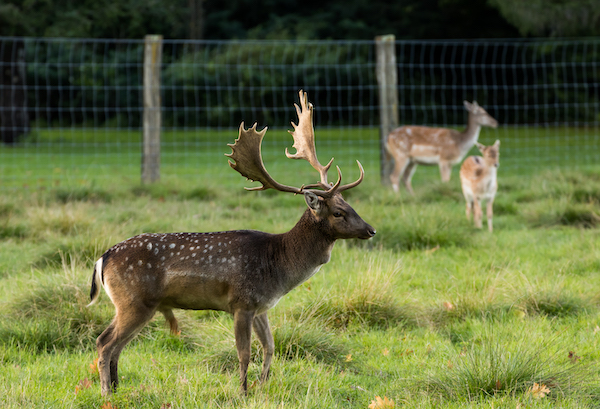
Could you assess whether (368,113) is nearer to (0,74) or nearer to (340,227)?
(0,74)

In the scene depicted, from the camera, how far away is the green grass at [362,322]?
3.79 metres

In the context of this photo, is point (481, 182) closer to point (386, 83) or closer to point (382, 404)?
point (386, 83)

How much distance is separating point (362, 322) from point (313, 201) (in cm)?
134

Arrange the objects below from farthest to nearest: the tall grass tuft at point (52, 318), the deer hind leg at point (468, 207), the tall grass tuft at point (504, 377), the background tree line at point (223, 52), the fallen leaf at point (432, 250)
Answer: the background tree line at point (223, 52)
the deer hind leg at point (468, 207)
the fallen leaf at point (432, 250)
the tall grass tuft at point (52, 318)
the tall grass tuft at point (504, 377)

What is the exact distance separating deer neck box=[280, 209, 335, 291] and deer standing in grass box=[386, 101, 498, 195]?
650cm

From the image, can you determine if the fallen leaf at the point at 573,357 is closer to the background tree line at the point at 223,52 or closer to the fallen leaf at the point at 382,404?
the fallen leaf at the point at 382,404

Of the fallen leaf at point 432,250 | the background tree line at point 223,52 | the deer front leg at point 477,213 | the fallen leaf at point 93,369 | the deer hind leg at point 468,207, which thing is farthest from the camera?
the background tree line at point 223,52

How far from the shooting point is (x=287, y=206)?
9.37 metres

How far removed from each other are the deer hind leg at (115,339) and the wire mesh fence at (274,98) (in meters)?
13.8

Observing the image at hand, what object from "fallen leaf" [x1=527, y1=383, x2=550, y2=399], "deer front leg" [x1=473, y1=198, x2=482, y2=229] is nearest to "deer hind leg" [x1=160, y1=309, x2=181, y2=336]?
"fallen leaf" [x1=527, y1=383, x2=550, y2=399]

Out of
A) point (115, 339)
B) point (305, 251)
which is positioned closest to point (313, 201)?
point (305, 251)

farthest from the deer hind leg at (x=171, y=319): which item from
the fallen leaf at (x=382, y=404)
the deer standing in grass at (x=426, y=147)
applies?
the deer standing in grass at (x=426, y=147)

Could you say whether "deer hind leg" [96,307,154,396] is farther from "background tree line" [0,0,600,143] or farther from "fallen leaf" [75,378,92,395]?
"background tree line" [0,0,600,143]

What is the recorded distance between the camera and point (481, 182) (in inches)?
321
